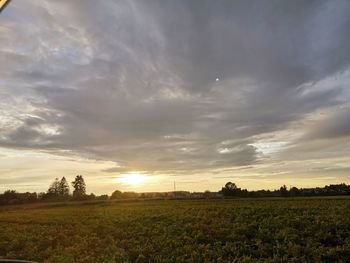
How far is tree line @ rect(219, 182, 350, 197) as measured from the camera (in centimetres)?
9838

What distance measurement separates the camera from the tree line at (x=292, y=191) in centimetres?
9838

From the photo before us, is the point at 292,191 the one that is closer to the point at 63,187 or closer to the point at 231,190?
the point at 231,190

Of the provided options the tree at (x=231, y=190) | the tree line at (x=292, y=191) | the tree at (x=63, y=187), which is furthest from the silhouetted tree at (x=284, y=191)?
the tree at (x=63, y=187)

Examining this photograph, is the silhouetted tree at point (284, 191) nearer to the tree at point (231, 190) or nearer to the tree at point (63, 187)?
the tree at point (231, 190)

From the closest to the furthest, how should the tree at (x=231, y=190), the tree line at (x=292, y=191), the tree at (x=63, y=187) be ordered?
the tree line at (x=292, y=191)
the tree at (x=231, y=190)
the tree at (x=63, y=187)

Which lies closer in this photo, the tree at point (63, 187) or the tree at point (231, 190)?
the tree at point (231, 190)

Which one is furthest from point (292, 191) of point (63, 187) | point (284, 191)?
point (63, 187)

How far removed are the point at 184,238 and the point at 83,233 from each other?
10157 millimetres

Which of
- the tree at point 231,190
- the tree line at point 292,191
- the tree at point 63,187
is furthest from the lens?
the tree at point 63,187

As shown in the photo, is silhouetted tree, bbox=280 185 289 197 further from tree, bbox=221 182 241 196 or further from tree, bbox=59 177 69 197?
tree, bbox=59 177 69 197

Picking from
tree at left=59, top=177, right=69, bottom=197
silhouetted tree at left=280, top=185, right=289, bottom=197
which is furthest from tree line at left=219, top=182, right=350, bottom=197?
tree at left=59, top=177, right=69, bottom=197

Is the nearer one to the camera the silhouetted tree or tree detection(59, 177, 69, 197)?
the silhouetted tree

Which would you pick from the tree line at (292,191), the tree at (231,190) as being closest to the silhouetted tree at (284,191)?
the tree line at (292,191)

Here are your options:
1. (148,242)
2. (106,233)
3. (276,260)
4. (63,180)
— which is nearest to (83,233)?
(106,233)
